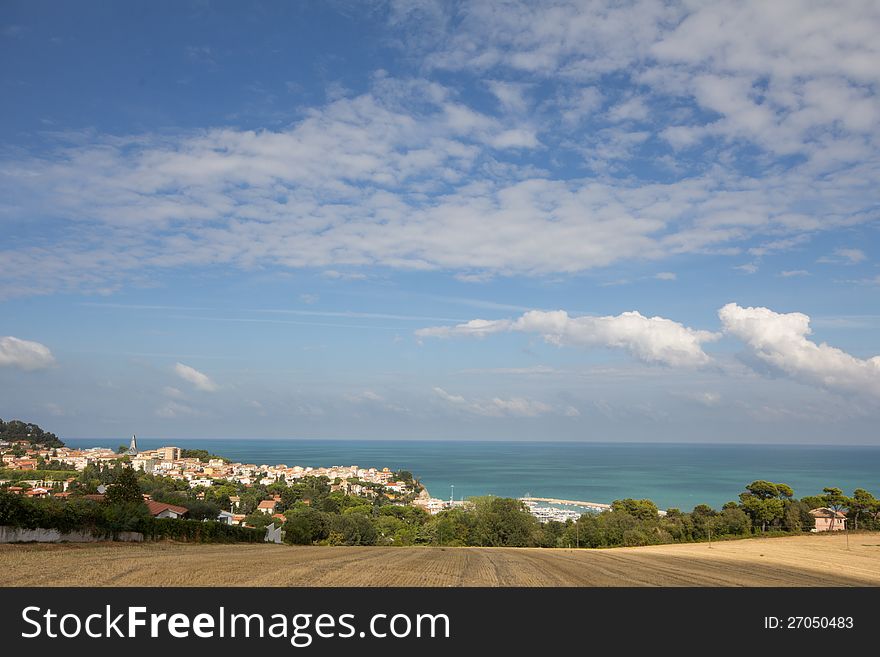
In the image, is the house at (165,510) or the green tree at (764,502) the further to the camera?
the green tree at (764,502)

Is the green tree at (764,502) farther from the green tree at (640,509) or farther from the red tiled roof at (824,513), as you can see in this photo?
the green tree at (640,509)

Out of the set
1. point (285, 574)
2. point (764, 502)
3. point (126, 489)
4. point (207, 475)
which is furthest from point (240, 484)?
point (285, 574)

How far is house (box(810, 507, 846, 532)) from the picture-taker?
1809 inches

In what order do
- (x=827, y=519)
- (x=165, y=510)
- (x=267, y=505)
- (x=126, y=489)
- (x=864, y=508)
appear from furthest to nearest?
(x=267, y=505) → (x=827, y=519) → (x=864, y=508) → (x=126, y=489) → (x=165, y=510)

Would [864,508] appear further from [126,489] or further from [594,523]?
[126,489]

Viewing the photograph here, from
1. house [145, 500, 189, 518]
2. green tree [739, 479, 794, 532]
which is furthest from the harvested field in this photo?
green tree [739, 479, 794, 532]

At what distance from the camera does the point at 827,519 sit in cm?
4741

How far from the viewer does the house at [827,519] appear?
45.9 m

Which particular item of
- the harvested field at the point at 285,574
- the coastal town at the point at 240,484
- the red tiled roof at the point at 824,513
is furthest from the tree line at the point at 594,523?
the harvested field at the point at 285,574

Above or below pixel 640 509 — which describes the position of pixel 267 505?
below

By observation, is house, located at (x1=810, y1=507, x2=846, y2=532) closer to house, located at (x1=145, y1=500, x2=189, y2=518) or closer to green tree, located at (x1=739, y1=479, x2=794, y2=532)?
green tree, located at (x1=739, y1=479, x2=794, y2=532)
